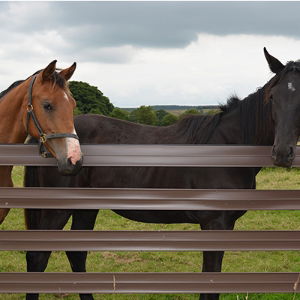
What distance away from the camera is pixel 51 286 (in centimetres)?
369

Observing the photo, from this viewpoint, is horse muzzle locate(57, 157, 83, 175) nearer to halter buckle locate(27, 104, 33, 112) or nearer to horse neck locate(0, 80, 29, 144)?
halter buckle locate(27, 104, 33, 112)

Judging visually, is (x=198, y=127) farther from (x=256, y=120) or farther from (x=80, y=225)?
(x=80, y=225)

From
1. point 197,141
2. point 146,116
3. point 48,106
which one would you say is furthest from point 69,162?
point 146,116

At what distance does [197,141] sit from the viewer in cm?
497

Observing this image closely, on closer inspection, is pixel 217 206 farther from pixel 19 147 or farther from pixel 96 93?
pixel 96 93

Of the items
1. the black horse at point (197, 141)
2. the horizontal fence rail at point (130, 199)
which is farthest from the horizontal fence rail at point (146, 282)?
the black horse at point (197, 141)

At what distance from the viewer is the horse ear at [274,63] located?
4105 mm

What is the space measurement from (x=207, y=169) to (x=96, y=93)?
4551 centimetres

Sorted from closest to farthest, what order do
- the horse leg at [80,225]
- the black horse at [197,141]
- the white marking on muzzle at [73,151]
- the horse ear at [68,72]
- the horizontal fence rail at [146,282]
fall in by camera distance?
the white marking on muzzle at [73,151] → the horizontal fence rail at [146,282] → the black horse at [197,141] → the horse ear at [68,72] → the horse leg at [80,225]

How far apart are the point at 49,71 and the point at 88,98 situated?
44928 mm

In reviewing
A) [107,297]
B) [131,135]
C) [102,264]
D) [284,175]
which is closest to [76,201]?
[131,135]

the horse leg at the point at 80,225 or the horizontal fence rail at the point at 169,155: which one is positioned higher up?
the horizontal fence rail at the point at 169,155

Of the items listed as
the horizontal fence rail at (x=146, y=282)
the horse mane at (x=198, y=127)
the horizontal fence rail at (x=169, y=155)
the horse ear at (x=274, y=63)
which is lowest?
the horizontal fence rail at (x=146, y=282)

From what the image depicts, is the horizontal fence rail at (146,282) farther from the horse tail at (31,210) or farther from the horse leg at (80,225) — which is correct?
the horse leg at (80,225)
